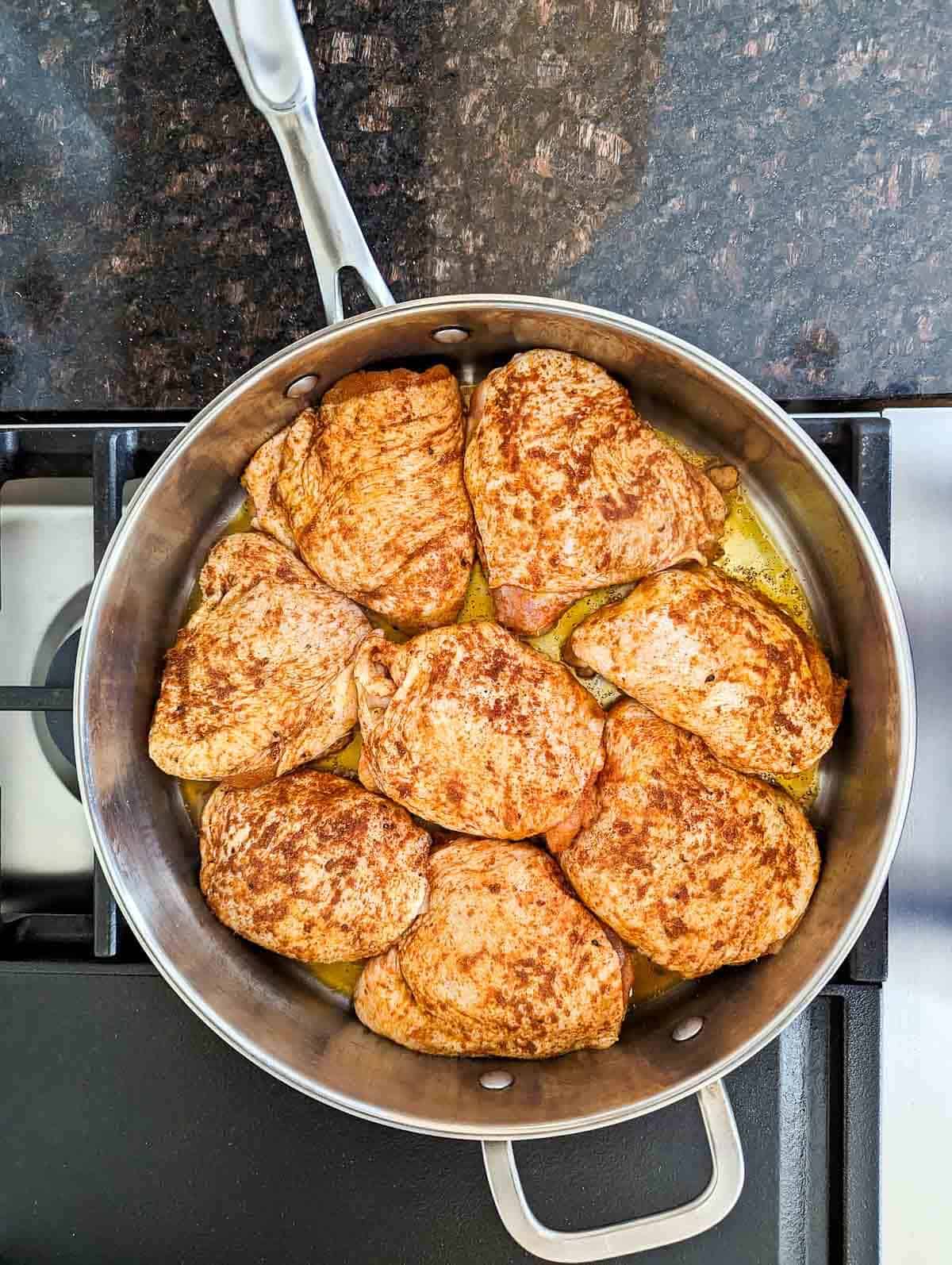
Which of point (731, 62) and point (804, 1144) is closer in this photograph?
point (804, 1144)

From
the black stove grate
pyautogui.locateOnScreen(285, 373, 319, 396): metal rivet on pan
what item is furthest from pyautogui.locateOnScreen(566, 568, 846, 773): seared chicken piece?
pyautogui.locateOnScreen(285, 373, 319, 396): metal rivet on pan

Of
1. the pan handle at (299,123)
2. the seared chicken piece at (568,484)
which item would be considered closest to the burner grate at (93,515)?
the pan handle at (299,123)

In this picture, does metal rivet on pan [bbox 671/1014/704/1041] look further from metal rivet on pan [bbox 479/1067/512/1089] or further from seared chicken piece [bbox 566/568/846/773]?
seared chicken piece [bbox 566/568/846/773]

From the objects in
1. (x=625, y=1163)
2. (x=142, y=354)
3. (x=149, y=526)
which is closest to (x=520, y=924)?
(x=625, y=1163)

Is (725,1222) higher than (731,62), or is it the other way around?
(731,62)

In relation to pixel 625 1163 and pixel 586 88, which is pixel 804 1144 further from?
pixel 586 88

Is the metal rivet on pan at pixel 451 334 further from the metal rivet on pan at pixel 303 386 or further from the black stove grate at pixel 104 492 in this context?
the black stove grate at pixel 104 492

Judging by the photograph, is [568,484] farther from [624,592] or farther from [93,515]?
[93,515]
